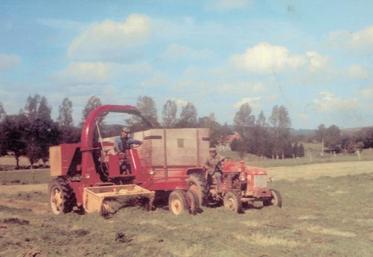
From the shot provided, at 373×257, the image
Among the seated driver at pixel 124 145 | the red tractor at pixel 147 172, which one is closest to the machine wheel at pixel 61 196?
the red tractor at pixel 147 172

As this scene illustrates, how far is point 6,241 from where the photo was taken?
10188 mm

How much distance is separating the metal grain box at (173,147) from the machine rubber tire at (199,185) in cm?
79

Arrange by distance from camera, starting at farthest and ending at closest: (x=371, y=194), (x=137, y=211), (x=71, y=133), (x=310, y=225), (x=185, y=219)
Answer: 1. (x=71, y=133)
2. (x=371, y=194)
3. (x=137, y=211)
4. (x=185, y=219)
5. (x=310, y=225)

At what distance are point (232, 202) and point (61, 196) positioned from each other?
5.07m

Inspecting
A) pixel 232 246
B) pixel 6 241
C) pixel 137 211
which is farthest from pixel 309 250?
pixel 137 211

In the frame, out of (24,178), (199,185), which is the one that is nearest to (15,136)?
(24,178)

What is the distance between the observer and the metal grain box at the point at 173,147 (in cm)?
1558

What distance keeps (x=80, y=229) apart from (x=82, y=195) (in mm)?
3728

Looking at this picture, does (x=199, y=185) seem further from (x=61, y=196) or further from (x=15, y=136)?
(x=15, y=136)

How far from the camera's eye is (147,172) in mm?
15469

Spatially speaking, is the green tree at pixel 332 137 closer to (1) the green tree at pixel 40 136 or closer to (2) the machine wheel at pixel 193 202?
(1) the green tree at pixel 40 136

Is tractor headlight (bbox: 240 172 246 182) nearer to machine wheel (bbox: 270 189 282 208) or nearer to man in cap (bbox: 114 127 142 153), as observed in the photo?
machine wheel (bbox: 270 189 282 208)

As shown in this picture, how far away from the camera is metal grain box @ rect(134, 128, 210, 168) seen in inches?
613

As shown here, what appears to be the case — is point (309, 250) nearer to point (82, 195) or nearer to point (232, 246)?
point (232, 246)
